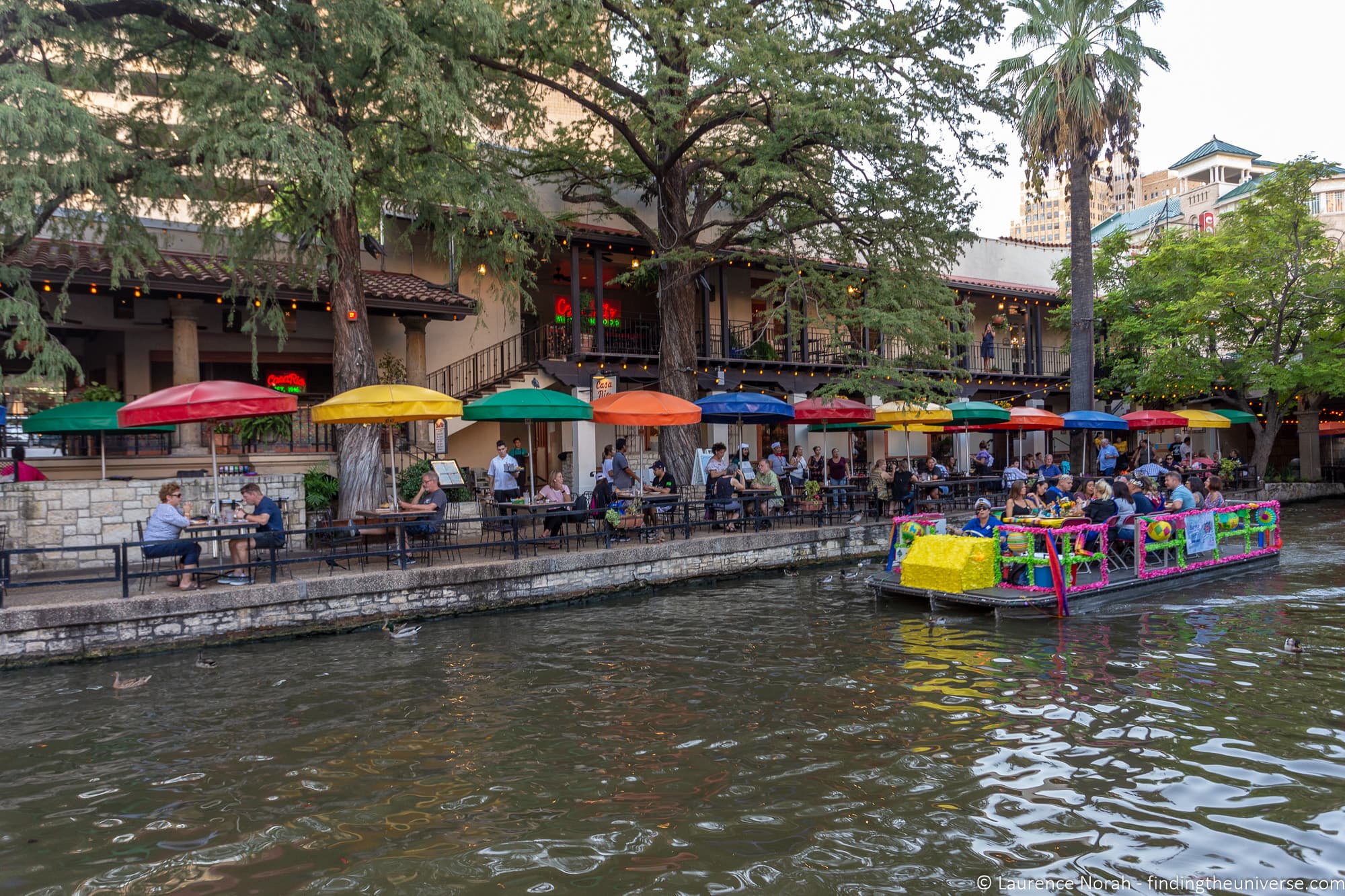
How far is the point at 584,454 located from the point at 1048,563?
12.0 metres

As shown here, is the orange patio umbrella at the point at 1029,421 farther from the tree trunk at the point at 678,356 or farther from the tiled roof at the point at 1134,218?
the tiled roof at the point at 1134,218

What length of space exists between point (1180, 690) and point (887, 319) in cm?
911

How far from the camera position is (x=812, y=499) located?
55.5 feet

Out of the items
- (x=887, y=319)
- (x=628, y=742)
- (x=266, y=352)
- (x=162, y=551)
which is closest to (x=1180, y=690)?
(x=628, y=742)

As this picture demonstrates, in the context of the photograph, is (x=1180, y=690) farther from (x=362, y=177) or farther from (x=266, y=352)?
(x=266, y=352)

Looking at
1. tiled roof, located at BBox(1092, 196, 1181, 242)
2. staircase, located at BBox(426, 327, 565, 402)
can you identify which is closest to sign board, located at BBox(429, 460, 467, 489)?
staircase, located at BBox(426, 327, 565, 402)

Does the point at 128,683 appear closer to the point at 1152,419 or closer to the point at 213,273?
the point at 213,273

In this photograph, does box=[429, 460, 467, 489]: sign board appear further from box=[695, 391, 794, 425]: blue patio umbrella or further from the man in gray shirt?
box=[695, 391, 794, 425]: blue patio umbrella

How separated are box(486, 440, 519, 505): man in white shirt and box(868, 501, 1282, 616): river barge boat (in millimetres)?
6333

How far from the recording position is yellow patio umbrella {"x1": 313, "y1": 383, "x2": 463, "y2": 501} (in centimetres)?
1130

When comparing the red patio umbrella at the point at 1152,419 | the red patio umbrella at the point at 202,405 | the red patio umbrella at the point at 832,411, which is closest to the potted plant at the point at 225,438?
Answer: the red patio umbrella at the point at 202,405

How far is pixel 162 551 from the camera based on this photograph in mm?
9859

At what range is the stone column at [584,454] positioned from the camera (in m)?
20.2

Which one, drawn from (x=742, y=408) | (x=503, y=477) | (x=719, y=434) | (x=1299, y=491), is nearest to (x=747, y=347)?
(x=719, y=434)
